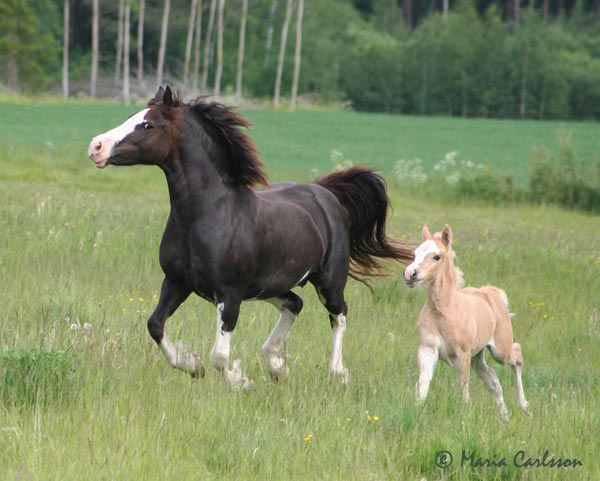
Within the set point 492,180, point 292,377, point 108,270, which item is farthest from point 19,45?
point 292,377

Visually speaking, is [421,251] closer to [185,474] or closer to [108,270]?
[185,474]

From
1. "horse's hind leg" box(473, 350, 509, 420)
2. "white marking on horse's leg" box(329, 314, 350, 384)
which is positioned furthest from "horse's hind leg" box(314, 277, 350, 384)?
"horse's hind leg" box(473, 350, 509, 420)

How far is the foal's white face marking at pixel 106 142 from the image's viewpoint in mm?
6555

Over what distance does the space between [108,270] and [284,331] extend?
3.49m

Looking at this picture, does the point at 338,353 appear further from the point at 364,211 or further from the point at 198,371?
the point at 364,211

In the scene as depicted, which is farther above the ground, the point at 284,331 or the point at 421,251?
the point at 421,251

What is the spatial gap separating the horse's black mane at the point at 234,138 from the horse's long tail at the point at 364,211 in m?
1.72

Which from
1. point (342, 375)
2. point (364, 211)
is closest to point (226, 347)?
point (342, 375)

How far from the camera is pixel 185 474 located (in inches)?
Result: 194

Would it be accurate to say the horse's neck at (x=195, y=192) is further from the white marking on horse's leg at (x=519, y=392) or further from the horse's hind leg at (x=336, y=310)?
the white marking on horse's leg at (x=519, y=392)

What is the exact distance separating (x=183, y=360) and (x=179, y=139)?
145 cm

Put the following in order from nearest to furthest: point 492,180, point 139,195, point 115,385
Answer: point 115,385 → point 139,195 → point 492,180

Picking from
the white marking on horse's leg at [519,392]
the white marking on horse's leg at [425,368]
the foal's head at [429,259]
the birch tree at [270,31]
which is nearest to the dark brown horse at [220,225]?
the white marking on horse's leg at [425,368]

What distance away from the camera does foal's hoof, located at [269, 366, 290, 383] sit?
23.8 feet
